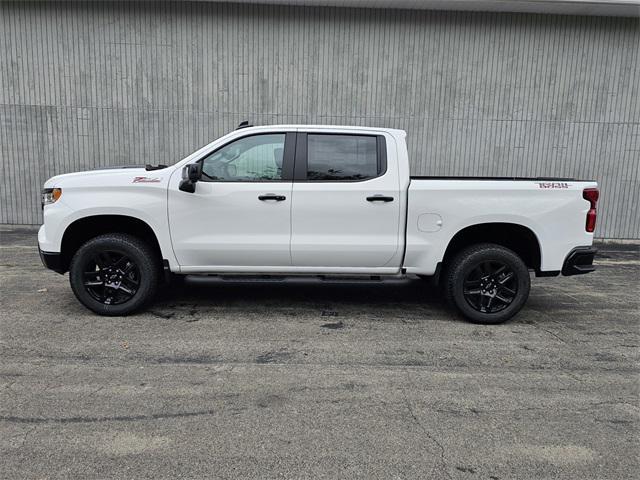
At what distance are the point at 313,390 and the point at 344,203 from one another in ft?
6.83

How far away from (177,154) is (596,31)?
31.3 feet

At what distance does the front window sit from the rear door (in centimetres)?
23

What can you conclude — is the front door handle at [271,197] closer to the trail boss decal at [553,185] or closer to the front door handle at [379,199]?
the front door handle at [379,199]

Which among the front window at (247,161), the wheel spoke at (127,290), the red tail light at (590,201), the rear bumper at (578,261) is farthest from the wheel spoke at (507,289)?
the wheel spoke at (127,290)

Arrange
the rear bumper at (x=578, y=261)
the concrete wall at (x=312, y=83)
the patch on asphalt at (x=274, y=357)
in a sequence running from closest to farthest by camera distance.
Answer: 1. the patch on asphalt at (x=274, y=357)
2. the rear bumper at (x=578, y=261)
3. the concrete wall at (x=312, y=83)

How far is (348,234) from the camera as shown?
5008 millimetres

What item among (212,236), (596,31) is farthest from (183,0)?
(596,31)

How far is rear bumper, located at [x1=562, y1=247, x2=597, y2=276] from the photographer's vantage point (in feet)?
16.4

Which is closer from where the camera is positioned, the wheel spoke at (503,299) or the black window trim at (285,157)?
the black window trim at (285,157)

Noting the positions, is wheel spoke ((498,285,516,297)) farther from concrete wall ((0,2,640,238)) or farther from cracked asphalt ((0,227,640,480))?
concrete wall ((0,2,640,238))

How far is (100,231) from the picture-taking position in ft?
17.3

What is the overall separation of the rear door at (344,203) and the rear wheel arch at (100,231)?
5.25 ft

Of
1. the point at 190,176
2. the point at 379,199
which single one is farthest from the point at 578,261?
the point at 190,176

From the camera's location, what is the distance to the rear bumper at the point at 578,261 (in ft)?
16.4
